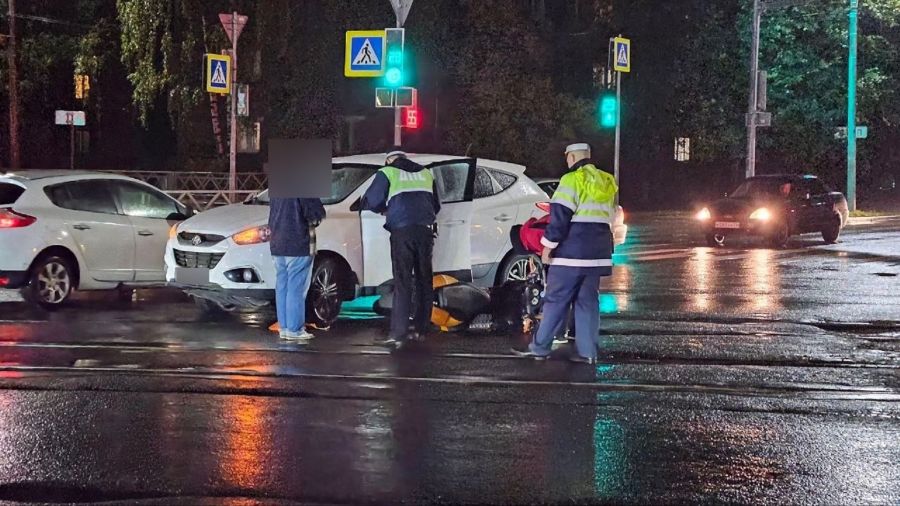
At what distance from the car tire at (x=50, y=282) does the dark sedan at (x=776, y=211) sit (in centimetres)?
1378

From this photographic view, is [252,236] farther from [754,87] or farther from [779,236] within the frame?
[754,87]

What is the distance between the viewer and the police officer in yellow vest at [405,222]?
981cm

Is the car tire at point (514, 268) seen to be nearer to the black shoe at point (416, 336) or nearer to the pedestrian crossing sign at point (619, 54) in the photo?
the black shoe at point (416, 336)

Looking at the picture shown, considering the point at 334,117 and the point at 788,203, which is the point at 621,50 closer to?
the point at 788,203

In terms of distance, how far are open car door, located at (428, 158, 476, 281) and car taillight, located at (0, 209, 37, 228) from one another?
168 inches

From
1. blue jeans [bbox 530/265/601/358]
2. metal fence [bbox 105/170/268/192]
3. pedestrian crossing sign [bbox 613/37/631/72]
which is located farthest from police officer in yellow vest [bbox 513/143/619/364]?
metal fence [bbox 105/170/268/192]

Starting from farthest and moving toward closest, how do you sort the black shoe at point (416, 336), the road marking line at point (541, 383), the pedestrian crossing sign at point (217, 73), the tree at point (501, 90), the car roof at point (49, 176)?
the tree at point (501, 90) < the pedestrian crossing sign at point (217, 73) < the car roof at point (49, 176) < the black shoe at point (416, 336) < the road marking line at point (541, 383)

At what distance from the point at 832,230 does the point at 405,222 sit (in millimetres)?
16124

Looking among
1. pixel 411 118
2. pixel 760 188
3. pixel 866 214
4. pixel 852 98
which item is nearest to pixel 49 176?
pixel 411 118

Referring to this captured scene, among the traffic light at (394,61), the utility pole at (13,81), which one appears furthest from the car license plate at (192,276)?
the utility pole at (13,81)

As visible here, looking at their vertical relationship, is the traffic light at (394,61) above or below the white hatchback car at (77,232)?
above

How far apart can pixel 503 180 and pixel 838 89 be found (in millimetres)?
28636

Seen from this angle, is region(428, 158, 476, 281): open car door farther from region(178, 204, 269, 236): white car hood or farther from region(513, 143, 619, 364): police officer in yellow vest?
region(513, 143, 619, 364): police officer in yellow vest

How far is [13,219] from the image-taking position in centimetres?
1215
